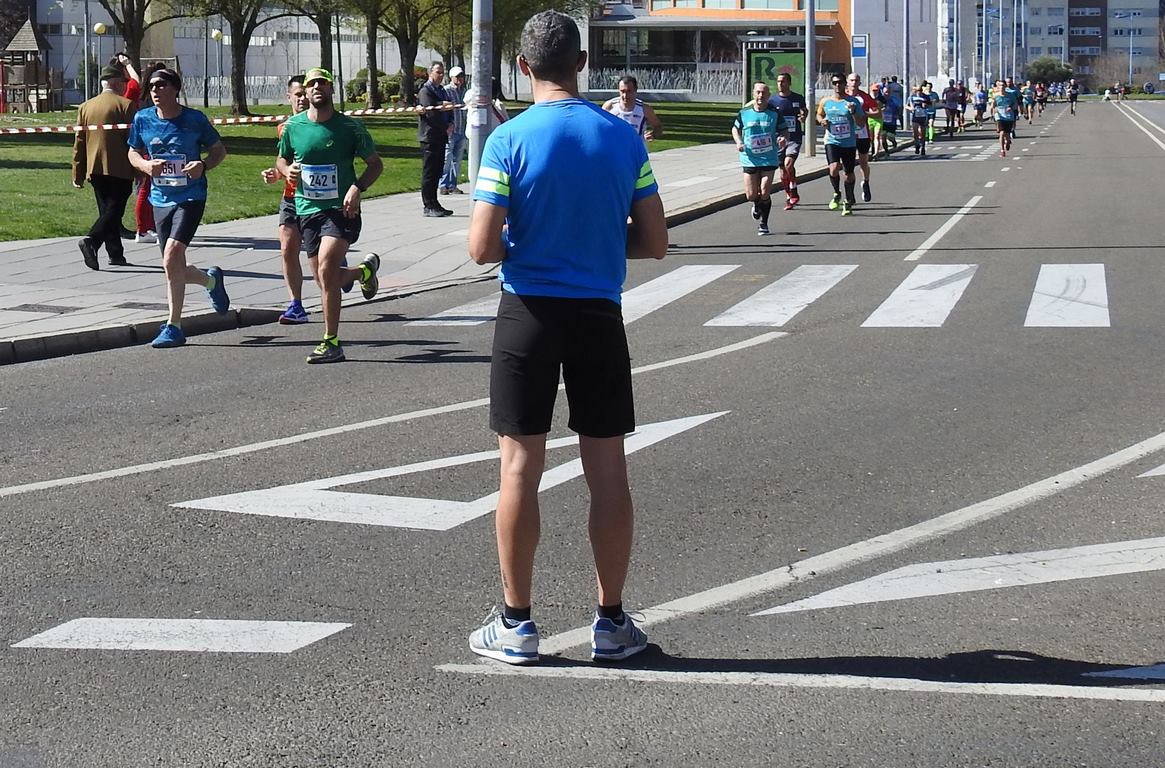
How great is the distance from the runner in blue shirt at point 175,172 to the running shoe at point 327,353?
1284 millimetres

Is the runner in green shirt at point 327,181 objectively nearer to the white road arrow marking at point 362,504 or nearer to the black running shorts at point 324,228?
the black running shorts at point 324,228

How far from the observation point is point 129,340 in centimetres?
1190

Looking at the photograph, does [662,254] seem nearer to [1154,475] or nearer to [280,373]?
[1154,475]

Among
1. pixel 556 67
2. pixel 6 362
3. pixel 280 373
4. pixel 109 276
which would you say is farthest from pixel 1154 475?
pixel 109 276

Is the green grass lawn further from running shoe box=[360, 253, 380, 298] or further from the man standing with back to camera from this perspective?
the man standing with back to camera

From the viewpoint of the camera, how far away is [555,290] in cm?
477

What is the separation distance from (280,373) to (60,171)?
17529 millimetres

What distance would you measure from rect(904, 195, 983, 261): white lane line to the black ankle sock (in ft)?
41.2

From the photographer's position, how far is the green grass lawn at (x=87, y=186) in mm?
19422

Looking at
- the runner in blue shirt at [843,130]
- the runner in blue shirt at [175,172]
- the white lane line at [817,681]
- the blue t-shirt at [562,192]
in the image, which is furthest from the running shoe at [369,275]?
the runner in blue shirt at [843,130]

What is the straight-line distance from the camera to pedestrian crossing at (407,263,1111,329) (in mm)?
12586

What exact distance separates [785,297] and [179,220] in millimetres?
5113

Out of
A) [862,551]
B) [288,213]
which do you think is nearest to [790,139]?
[288,213]

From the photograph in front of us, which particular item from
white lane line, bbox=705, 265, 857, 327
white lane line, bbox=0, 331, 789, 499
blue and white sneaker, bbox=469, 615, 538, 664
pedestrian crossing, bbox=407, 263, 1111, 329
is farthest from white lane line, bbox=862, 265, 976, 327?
blue and white sneaker, bbox=469, 615, 538, 664
